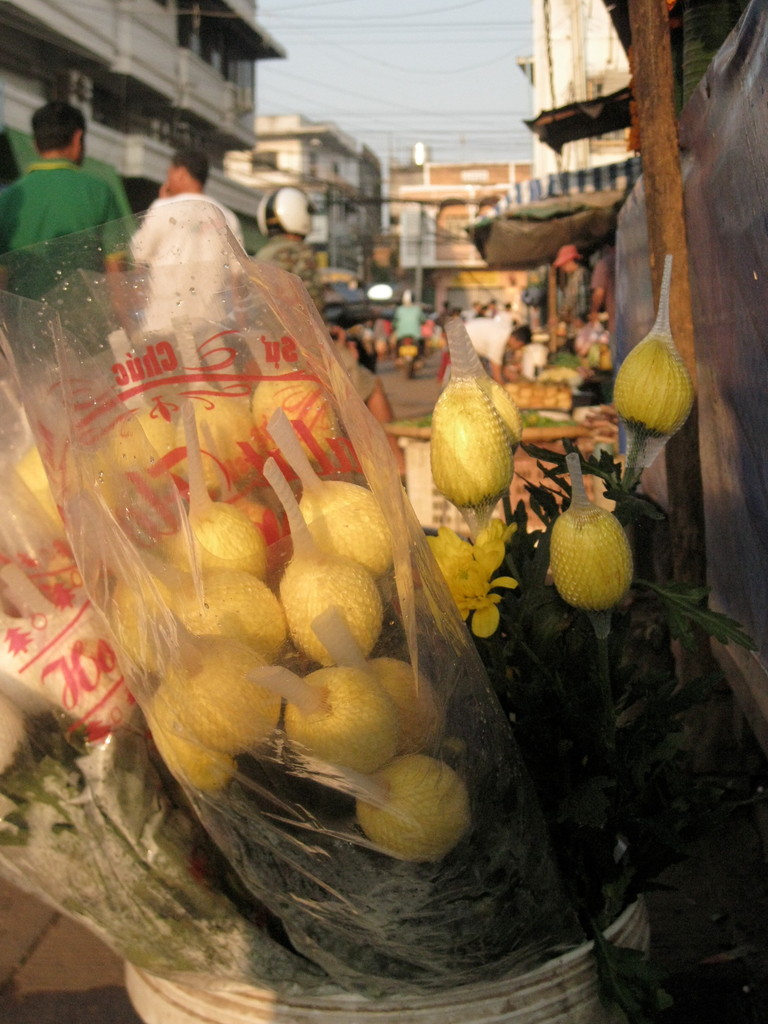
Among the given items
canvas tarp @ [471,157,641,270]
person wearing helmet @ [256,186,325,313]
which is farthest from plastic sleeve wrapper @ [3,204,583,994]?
canvas tarp @ [471,157,641,270]

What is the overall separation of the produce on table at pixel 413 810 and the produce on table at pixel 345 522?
0.78 feet

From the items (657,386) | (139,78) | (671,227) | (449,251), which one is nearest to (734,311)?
(671,227)

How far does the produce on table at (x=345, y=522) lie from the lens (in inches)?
45.0

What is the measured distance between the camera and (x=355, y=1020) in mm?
1164

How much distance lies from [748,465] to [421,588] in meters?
1.09

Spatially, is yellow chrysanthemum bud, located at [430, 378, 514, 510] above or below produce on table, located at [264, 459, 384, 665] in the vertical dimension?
above

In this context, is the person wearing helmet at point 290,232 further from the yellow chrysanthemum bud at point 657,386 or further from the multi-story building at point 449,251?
the multi-story building at point 449,251

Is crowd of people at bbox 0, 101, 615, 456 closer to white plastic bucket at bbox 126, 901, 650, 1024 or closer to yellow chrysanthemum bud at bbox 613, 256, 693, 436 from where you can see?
yellow chrysanthemum bud at bbox 613, 256, 693, 436

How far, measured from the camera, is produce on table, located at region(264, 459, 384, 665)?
1.07 m

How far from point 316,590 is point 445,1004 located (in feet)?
1.79

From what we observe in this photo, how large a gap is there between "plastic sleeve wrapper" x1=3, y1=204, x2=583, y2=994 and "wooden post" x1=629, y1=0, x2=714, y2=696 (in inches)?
56.9

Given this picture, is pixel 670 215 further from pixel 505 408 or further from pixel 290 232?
pixel 290 232

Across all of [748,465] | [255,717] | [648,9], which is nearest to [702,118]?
[648,9]

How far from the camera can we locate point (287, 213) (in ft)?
14.8
